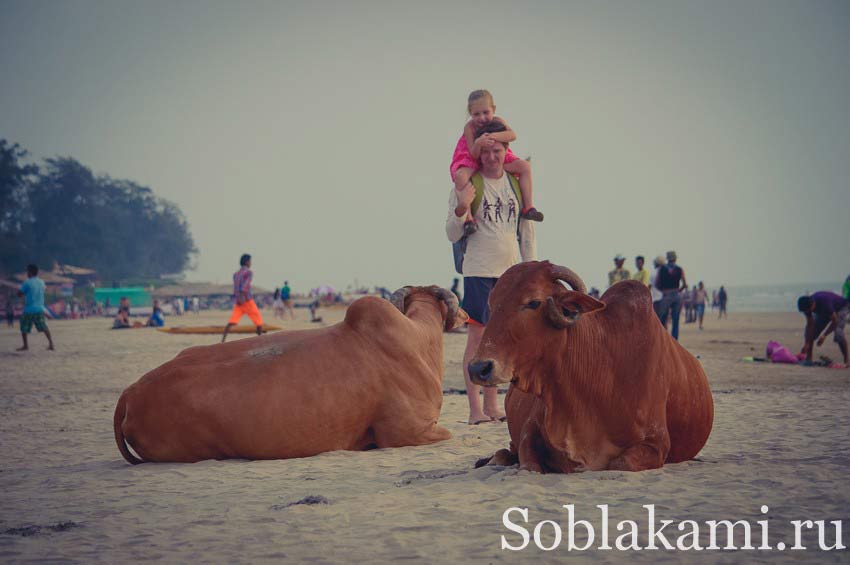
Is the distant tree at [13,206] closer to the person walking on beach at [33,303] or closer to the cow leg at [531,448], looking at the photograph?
the person walking on beach at [33,303]

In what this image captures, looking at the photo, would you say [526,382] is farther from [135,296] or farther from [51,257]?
[51,257]

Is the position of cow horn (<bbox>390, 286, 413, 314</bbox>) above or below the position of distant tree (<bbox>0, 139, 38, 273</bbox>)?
below

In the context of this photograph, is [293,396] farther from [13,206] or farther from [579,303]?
[13,206]

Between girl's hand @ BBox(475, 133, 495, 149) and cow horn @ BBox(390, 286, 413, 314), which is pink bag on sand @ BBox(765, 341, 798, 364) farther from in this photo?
cow horn @ BBox(390, 286, 413, 314)

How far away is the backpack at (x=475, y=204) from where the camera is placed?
7418 millimetres

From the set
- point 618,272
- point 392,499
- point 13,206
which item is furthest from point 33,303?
point 13,206

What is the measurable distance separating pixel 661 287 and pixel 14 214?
320 ft

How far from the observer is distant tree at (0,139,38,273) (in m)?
86.1

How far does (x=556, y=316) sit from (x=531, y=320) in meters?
0.14

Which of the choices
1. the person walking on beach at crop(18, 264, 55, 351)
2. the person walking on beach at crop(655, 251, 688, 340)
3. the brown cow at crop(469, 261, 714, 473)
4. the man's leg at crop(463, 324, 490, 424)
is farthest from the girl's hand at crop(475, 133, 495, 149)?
the person walking on beach at crop(18, 264, 55, 351)

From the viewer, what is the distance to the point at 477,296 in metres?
7.39

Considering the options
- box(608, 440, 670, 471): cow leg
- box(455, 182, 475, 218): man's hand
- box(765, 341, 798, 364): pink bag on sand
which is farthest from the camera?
box(765, 341, 798, 364): pink bag on sand

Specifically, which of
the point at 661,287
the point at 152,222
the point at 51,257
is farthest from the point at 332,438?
the point at 152,222

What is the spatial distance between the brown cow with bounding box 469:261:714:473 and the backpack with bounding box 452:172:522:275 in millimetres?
2720
